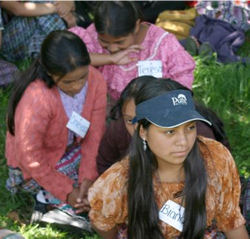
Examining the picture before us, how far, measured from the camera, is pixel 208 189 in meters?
2.49

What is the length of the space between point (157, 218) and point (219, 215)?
33cm

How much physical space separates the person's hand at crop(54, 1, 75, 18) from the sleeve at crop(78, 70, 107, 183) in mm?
1706

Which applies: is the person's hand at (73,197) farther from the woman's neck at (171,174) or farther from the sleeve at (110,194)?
the woman's neck at (171,174)

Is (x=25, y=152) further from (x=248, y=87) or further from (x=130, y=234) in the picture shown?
(x=248, y=87)

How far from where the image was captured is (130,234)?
2592 mm

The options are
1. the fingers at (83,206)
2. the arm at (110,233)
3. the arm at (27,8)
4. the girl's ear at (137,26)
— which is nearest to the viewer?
the arm at (110,233)

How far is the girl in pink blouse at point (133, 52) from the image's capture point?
3.55 metres

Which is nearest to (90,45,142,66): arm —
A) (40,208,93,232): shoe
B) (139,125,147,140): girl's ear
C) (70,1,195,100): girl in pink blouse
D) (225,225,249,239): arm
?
(70,1,195,100): girl in pink blouse

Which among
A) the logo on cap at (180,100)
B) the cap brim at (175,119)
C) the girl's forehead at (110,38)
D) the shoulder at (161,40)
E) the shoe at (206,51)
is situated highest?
the logo on cap at (180,100)

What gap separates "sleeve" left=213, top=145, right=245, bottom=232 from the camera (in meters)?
2.47

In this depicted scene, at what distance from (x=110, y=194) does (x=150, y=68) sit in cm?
147

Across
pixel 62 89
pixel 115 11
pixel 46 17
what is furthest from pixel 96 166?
pixel 46 17

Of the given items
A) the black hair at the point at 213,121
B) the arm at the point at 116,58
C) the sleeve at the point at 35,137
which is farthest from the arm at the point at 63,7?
the black hair at the point at 213,121

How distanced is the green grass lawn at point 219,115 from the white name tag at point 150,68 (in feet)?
2.57
